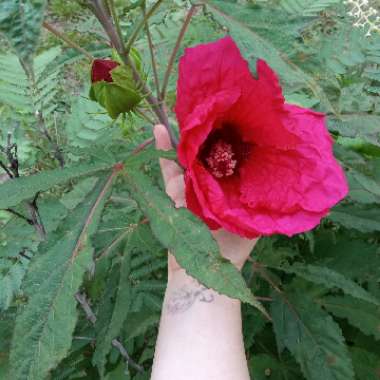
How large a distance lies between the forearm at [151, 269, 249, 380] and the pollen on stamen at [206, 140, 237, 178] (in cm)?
17

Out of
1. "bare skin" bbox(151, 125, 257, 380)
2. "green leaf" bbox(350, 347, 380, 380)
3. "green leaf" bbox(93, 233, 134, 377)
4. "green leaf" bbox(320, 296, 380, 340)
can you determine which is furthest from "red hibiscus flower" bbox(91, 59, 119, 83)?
"green leaf" bbox(350, 347, 380, 380)

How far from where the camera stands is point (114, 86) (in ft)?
2.25

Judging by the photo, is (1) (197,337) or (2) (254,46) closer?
(2) (254,46)

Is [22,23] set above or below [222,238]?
above

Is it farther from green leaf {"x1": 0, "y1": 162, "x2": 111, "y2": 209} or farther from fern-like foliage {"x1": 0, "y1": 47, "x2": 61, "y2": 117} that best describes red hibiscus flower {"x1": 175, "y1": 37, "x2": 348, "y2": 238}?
fern-like foliage {"x1": 0, "y1": 47, "x2": 61, "y2": 117}

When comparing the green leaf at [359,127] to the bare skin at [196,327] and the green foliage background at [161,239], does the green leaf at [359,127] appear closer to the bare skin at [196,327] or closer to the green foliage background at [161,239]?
the green foliage background at [161,239]

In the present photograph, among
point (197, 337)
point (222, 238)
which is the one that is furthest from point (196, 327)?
point (222, 238)

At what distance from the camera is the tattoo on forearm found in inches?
31.5

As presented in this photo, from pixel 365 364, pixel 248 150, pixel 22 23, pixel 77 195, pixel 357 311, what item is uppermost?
pixel 22 23

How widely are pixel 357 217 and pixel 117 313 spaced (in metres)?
0.44

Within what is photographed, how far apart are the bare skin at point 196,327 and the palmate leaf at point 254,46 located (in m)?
0.21

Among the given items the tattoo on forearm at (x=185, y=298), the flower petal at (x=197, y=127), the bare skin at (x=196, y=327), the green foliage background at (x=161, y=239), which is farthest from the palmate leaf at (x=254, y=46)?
the tattoo on forearm at (x=185, y=298)

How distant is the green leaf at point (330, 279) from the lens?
858 mm

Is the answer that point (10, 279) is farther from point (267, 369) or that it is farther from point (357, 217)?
point (357, 217)
